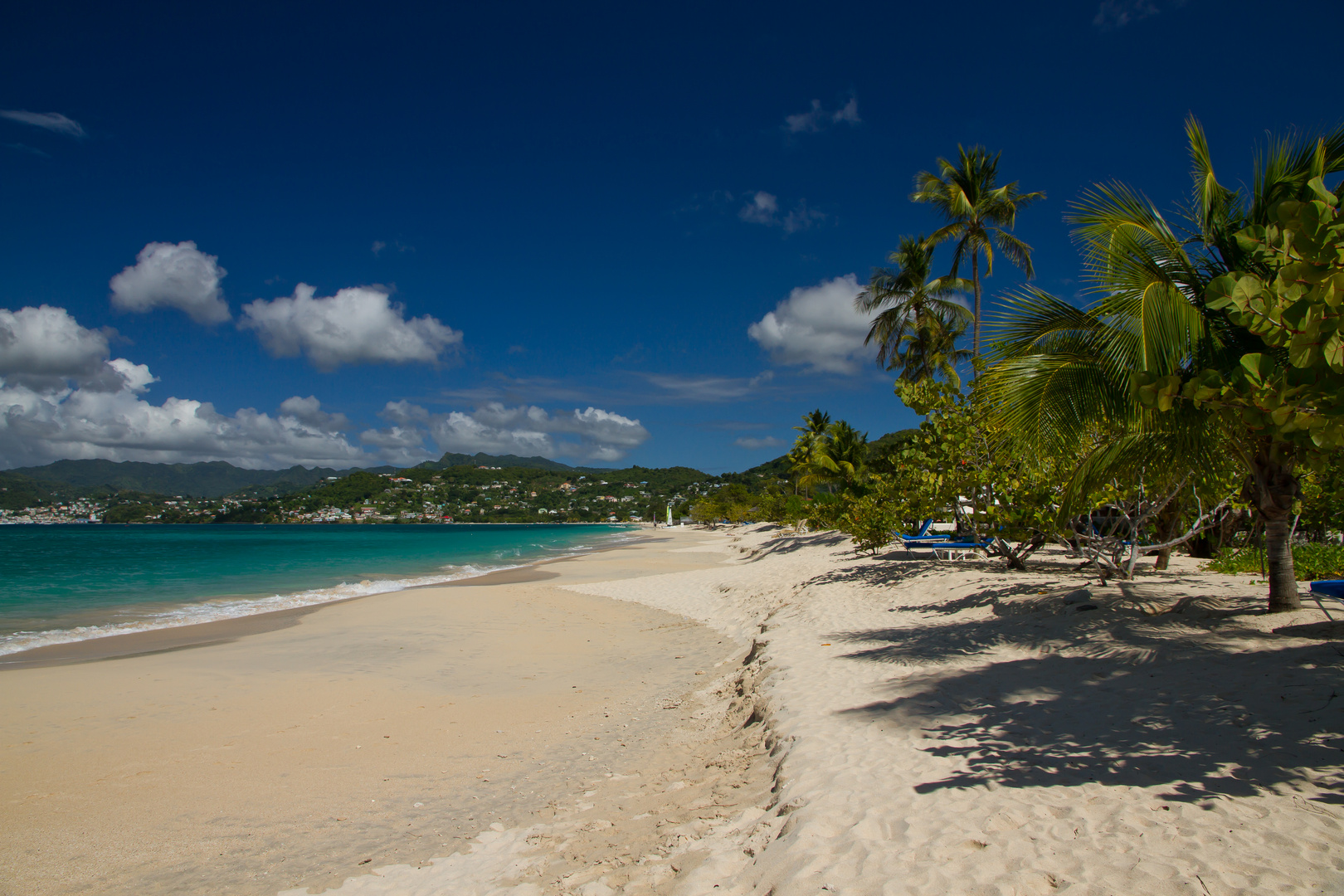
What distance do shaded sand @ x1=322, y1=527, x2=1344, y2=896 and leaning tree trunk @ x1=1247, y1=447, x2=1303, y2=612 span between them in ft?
0.93

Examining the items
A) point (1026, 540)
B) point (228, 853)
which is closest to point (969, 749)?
point (228, 853)

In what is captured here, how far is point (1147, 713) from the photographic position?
4.12m

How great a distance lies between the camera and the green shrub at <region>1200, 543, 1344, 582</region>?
841cm

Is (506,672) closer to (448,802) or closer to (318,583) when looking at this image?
(448,802)

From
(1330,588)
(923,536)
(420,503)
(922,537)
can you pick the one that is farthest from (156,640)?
(420,503)

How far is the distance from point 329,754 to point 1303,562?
39.4 ft

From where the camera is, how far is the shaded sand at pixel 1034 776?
262 cm

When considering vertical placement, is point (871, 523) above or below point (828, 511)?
below

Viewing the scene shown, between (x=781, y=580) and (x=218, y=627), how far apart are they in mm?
10942

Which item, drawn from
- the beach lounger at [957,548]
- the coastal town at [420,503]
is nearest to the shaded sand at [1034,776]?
the beach lounger at [957,548]

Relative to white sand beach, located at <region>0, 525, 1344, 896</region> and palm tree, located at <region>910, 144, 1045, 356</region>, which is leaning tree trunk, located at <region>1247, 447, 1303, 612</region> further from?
palm tree, located at <region>910, 144, 1045, 356</region>

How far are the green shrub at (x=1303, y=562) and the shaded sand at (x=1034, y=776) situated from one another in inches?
115

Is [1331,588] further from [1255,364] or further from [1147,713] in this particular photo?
[1255,364]

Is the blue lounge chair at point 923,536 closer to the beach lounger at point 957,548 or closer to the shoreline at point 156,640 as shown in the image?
the beach lounger at point 957,548
